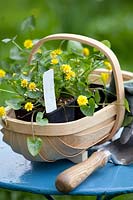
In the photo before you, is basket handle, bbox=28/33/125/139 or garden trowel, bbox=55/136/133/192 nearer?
garden trowel, bbox=55/136/133/192

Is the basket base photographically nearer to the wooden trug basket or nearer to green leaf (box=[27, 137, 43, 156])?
the wooden trug basket

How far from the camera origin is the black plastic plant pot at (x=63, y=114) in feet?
4.61

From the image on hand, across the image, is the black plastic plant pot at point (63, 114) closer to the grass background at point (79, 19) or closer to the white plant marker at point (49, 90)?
the white plant marker at point (49, 90)

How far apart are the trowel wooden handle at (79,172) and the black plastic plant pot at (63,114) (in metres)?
0.10

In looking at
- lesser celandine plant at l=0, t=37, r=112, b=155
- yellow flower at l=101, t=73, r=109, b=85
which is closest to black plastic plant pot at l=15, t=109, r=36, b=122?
lesser celandine plant at l=0, t=37, r=112, b=155

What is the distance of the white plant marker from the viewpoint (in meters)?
1.40

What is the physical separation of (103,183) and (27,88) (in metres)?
0.27

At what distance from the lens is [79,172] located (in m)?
1.36

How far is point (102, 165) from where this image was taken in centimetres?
143

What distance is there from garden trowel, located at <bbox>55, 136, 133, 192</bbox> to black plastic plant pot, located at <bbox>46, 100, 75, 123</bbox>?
10 centimetres

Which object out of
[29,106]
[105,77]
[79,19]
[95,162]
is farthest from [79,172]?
[79,19]

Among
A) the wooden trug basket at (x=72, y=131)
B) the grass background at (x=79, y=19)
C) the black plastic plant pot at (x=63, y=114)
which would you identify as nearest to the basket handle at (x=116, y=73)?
the wooden trug basket at (x=72, y=131)

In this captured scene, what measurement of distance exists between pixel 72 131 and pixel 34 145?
89 mm

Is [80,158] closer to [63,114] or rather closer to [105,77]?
[63,114]
